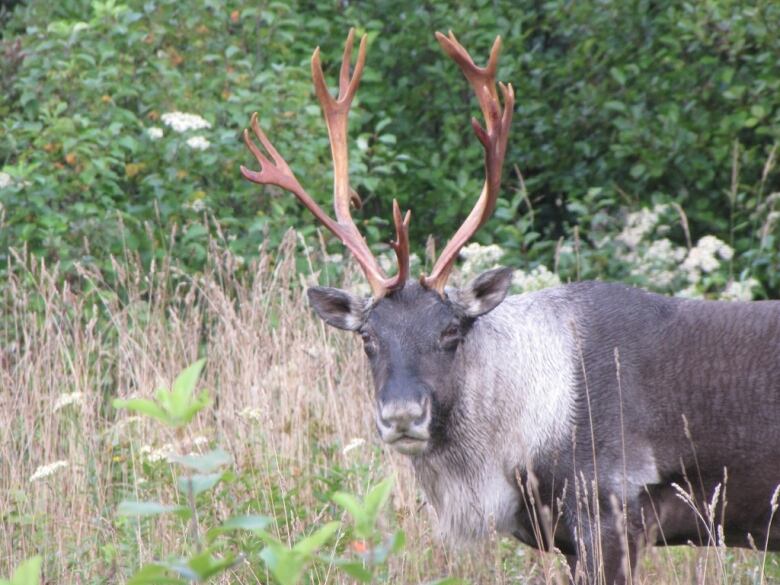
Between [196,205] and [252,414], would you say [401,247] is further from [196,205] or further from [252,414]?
[196,205]

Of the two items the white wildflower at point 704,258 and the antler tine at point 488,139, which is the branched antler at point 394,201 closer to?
the antler tine at point 488,139

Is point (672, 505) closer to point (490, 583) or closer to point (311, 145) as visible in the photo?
point (490, 583)

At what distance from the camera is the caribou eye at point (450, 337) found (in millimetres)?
4836

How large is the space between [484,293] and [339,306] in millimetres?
557

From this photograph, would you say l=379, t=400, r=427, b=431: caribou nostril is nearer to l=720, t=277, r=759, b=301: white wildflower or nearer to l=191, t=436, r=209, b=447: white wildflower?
l=191, t=436, r=209, b=447: white wildflower

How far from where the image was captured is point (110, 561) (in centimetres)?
510

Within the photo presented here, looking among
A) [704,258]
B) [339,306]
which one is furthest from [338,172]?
[704,258]

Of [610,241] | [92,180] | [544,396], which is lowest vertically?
[544,396]

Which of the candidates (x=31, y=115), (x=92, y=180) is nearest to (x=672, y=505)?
(x=92, y=180)

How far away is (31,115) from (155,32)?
99 cm

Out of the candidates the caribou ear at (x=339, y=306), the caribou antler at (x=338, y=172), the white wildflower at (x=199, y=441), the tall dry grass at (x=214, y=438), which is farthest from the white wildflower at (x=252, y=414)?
the caribou antler at (x=338, y=172)

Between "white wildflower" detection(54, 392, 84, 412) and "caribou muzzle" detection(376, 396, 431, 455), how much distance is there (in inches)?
71.4

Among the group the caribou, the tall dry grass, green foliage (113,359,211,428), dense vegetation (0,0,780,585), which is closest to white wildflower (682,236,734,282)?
dense vegetation (0,0,780,585)

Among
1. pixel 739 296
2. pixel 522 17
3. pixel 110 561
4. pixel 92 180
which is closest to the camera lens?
pixel 110 561
